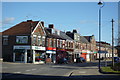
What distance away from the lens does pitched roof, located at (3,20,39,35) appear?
51162mm

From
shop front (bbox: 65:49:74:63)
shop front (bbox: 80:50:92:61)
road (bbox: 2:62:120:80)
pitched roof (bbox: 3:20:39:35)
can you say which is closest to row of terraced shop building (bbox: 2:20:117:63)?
pitched roof (bbox: 3:20:39:35)

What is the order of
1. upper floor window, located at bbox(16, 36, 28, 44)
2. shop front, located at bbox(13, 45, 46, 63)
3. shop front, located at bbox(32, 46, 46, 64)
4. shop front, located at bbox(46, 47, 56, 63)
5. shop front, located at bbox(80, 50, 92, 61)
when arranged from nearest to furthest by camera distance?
shop front, located at bbox(13, 45, 46, 63) → upper floor window, located at bbox(16, 36, 28, 44) → shop front, located at bbox(32, 46, 46, 64) → shop front, located at bbox(46, 47, 56, 63) → shop front, located at bbox(80, 50, 92, 61)

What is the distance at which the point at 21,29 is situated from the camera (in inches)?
2083

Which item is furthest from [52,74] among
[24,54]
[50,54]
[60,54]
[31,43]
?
[60,54]

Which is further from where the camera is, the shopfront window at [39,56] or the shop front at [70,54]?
the shop front at [70,54]

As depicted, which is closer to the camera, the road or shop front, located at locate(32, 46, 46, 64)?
the road

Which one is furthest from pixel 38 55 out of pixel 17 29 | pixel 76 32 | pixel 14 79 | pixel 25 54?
pixel 14 79

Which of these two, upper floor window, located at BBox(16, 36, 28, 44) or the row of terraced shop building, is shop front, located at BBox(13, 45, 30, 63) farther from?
upper floor window, located at BBox(16, 36, 28, 44)

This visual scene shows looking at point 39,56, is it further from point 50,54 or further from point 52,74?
point 52,74

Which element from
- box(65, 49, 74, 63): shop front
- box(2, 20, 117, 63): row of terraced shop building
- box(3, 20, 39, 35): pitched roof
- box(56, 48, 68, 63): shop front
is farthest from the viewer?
box(65, 49, 74, 63): shop front

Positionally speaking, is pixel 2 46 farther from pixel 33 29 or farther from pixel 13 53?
pixel 33 29

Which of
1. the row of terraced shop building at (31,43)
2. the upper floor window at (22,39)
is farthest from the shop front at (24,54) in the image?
the upper floor window at (22,39)

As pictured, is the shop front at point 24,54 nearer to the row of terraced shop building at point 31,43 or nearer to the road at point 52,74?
the row of terraced shop building at point 31,43

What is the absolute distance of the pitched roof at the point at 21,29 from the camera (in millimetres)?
51162
